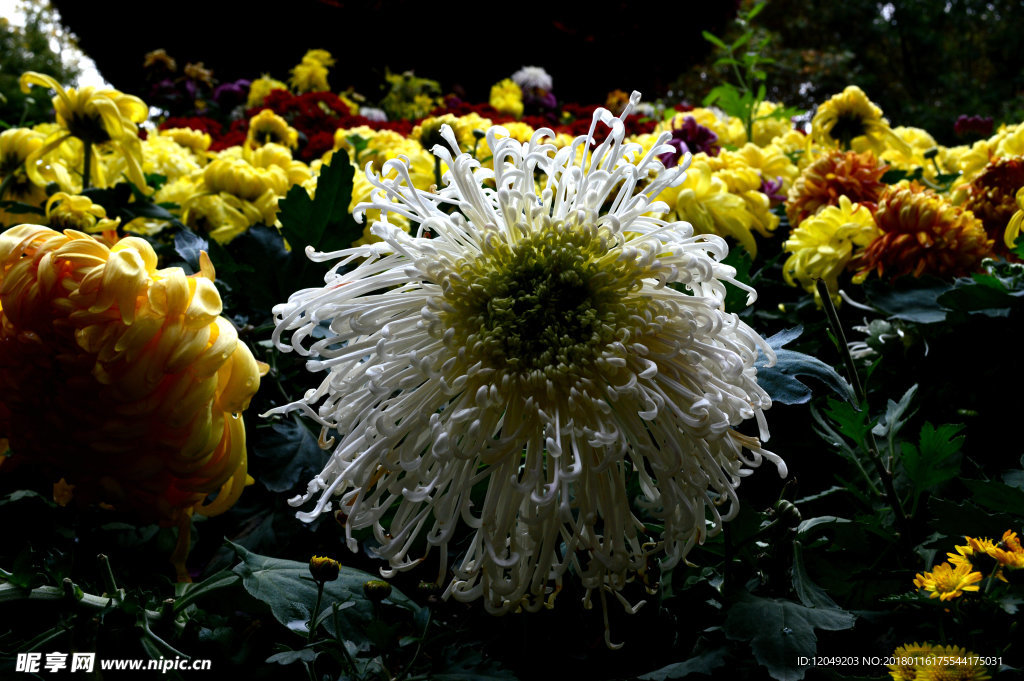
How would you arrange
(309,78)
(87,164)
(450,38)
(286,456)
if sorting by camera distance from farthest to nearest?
(450,38) < (309,78) < (87,164) < (286,456)

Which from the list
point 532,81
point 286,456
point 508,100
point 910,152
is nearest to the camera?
point 286,456

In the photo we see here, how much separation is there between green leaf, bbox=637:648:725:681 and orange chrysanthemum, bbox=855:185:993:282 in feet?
2.36

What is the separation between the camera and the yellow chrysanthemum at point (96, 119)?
1205 millimetres

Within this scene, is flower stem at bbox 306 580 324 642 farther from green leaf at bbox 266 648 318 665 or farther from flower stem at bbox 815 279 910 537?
flower stem at bbox 815 279 910 537

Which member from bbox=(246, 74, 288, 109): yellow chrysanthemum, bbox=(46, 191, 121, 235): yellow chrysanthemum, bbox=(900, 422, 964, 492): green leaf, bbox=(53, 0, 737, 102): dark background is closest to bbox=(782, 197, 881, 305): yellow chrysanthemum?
bbox=(900, 422, 964, 492): green leaf

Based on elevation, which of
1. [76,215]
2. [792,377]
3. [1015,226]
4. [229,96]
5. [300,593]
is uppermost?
[1015,226]

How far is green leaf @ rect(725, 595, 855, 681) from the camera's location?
583 millimetres

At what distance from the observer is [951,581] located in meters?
0.59

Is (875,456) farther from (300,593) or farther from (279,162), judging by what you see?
(279,162)

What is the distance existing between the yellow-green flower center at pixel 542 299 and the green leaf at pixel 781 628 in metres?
0.26

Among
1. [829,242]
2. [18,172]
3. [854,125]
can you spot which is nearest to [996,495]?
[829,242]

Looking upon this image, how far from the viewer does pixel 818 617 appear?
617 mm

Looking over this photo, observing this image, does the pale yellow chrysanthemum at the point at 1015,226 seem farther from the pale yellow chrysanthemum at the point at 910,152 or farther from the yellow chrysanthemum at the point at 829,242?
the pale yellow chrysanthemum at the point at 910,152

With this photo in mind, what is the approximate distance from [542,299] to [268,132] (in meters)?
1.87
